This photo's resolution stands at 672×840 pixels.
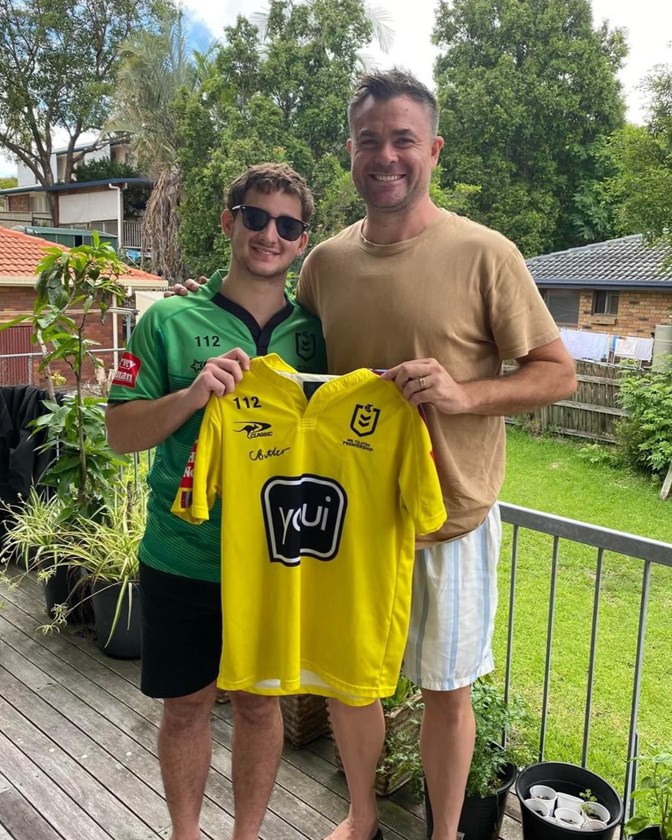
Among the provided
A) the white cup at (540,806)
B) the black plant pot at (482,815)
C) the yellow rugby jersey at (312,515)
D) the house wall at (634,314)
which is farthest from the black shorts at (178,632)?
→ the house wall at (634,314)

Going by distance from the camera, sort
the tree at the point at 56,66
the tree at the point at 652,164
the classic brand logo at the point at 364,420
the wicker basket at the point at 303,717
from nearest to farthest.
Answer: the classic brand logo at the point at 364,420
the wicker basket at the point at 303,717
the tree at the point at 652,164
the tree at the point at 56,66

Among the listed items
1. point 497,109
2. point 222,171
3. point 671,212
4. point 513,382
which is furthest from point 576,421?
point 497,109

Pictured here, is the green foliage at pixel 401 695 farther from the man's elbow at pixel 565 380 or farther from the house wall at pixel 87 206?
the house wall at pixel 87 206

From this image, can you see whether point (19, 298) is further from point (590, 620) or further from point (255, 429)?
point (255, 429)

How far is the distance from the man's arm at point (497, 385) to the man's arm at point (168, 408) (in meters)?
0.35

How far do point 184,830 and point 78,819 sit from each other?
1.71 ft

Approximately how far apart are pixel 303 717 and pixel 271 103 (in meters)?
17.9

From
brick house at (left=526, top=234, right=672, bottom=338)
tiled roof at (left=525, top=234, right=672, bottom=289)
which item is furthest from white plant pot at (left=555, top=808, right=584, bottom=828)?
tiled roof at (left=525, top=234, right=672, bottom=289)

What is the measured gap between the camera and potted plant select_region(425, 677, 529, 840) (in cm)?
208

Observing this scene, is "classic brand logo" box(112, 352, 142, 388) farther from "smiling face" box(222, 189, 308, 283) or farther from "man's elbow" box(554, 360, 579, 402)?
"man's elbow" box(554, 360, 579, 402)

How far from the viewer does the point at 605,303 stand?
18.2 metres

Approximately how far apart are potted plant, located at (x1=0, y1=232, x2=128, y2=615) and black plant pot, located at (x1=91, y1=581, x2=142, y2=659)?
0.30 m

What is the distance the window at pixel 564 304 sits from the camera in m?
19.0

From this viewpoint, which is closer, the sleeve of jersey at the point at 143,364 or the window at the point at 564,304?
the sleeve of jersey at the point at 143,364
